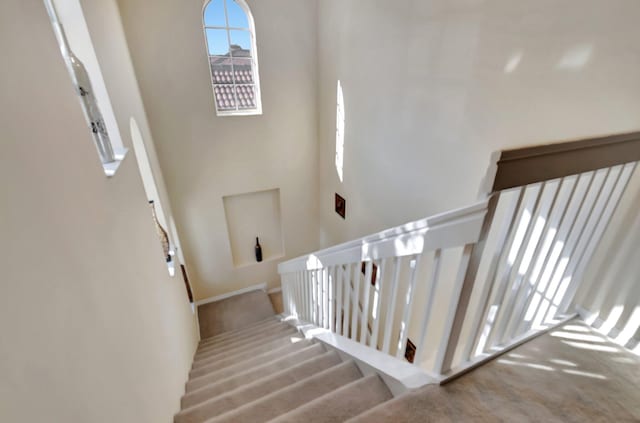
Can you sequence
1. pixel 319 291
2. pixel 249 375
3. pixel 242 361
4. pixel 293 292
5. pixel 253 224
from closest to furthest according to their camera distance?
pixel 249 375
pixel 319 291
pixel 242 361
pixel 293 292
pixel 253 224

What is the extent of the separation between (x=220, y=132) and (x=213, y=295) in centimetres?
281

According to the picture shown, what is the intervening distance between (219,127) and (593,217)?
13.3 feet

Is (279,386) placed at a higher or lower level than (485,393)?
lower

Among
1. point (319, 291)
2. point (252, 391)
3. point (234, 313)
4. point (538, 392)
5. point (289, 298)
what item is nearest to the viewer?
point (538, 392)

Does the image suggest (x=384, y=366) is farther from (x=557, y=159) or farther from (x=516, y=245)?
(x=557, y=159)

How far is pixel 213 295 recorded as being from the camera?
16.6 feet

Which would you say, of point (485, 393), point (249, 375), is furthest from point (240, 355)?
point (485, 393)

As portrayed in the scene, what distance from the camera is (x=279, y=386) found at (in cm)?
191

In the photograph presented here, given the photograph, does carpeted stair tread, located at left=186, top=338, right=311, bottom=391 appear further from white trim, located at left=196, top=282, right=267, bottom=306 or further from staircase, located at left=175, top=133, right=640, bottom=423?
white trim, located at left=196, top=282, right=267, bottom=306

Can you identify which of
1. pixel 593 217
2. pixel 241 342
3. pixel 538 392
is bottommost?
pixel 241 342

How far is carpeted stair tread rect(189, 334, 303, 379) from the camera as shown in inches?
→ 103

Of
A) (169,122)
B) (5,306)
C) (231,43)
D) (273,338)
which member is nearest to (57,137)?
(5,306)

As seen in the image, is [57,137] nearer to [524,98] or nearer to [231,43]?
[524,98]

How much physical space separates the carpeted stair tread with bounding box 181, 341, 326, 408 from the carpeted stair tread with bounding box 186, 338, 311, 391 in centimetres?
4
